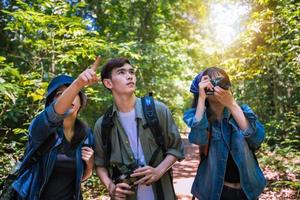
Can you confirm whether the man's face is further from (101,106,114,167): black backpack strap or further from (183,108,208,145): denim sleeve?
(183,108,208,145): denim sleeve

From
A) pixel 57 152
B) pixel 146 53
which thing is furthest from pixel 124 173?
pixel 146 53

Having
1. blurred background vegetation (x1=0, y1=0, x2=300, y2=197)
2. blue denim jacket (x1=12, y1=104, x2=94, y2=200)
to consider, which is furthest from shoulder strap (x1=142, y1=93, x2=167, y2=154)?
blurred background vegetation (x1=0, y1=0, x2=300, y2=197)

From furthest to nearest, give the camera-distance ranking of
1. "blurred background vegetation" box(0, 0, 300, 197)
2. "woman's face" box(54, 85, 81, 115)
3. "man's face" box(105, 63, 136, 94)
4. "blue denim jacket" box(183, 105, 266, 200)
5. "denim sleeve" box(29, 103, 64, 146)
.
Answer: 1. "blurred background vegetation" box(0, 0, 300, 197)
2. "man's face" box(105, 63, 136, 94)
3. "woman's face" box(54, 85, 81, 115)
4. "blue denim jacket" box(183, 105, 266, 200)
5. "denim sleeve" box(29, 103, 64, 146)

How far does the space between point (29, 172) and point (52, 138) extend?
0.32 m

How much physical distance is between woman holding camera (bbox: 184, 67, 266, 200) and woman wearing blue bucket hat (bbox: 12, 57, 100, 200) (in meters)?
0.92

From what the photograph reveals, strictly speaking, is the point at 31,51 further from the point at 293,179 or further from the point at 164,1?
the point at 293,179

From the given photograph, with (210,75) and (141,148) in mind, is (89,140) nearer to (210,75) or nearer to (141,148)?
(141,148)

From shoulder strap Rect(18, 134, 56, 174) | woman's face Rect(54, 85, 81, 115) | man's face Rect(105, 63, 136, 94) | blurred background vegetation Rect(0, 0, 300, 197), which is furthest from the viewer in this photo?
blurred background vegetation Rect(0, 0, 300, 197)

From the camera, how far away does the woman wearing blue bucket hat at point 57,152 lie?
2178mm

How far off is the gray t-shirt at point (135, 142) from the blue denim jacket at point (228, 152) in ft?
1.42

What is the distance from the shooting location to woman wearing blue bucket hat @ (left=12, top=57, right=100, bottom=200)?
2178 millimetres

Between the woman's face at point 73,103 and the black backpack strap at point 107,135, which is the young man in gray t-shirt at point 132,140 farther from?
the woman's face at point 73,103

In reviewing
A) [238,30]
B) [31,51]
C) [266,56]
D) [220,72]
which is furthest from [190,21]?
[220,72]

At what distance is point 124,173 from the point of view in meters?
2.51
